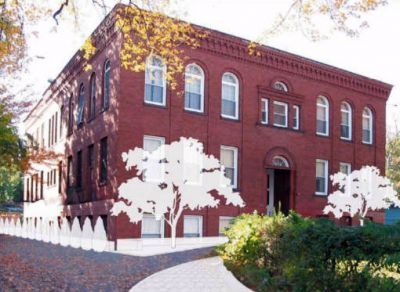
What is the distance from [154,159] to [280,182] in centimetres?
784

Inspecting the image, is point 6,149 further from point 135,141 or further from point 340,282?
point 340,282

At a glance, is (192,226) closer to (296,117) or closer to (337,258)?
(296,117)

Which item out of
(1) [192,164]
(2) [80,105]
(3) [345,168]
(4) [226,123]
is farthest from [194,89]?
(3) [345,168]

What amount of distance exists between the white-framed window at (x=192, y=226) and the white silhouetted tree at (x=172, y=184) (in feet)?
1.59

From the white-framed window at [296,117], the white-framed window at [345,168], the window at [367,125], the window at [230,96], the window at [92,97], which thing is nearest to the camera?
the window at [230,96]

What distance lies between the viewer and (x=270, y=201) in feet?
89.5

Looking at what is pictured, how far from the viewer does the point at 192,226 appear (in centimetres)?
2295

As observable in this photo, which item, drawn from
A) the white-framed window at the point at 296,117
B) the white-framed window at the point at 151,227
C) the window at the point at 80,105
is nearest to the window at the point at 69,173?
the window at the point at 80,105

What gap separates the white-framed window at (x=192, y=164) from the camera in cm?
2283

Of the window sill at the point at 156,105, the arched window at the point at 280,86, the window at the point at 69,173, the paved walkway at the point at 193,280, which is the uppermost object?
the arched window at the point at 280,86

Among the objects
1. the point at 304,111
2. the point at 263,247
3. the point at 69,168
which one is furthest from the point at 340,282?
the point at 69,168

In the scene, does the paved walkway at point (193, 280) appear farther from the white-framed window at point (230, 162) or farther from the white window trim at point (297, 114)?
the white window trim at point (297, 114)

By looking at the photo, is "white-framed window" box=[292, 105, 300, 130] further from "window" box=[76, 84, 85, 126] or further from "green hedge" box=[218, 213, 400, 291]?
"green hedge" box=[218, 213, 400, 291]

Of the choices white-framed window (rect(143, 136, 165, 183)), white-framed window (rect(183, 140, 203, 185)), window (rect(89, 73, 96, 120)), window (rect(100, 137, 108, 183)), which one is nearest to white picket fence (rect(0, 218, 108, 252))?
window (rect(100, 137, 108, 183))
